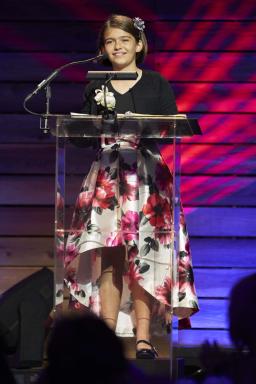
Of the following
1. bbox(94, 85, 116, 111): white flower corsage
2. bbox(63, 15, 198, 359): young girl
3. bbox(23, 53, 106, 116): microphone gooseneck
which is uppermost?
bbox(23, 53, 106, 116): microphone gooseneck

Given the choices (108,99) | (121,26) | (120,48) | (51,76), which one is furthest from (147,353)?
(121,26)

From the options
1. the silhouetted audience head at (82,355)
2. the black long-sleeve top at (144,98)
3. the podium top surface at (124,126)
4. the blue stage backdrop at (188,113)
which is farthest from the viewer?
the blue stage backdrop at (188,113)

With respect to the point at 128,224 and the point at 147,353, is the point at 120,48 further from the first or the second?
the point at 147,353

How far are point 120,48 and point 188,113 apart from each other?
1.25 meters

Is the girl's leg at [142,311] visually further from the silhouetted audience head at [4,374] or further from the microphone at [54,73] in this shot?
the silhouetted audience head at [4,374]

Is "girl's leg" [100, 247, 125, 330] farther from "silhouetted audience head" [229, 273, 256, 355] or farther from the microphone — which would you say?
"silhouetted audience head" [229, 273, 256, 355]

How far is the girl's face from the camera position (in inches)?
183

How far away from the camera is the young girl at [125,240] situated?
432 cm

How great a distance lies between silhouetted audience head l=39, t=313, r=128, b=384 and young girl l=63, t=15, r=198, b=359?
188cm

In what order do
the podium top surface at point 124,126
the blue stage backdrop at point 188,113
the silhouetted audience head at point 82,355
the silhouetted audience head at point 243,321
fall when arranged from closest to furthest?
1. the silhouetted audience head at point 82,355
2. the silhouetted audience head at point 243,321
3. the podium top surface at point 124,126
4. the blue stage backdrop at point 188,113

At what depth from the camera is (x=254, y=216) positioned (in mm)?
5793

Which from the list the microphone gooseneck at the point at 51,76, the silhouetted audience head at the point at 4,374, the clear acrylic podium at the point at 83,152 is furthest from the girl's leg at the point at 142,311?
the silhouetted audience head at the point at 4,374

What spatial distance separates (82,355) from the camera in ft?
7.75

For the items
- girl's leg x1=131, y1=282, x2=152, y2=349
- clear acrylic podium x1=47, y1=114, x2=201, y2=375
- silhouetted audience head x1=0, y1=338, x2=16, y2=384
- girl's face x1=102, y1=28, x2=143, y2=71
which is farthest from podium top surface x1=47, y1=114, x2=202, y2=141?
silhouetted audience head x1=0, y1=338, x2=16, y2=384
